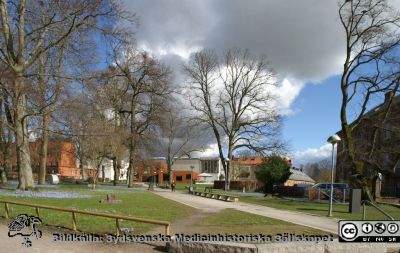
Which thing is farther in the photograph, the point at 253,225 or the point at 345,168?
the point at 345,168

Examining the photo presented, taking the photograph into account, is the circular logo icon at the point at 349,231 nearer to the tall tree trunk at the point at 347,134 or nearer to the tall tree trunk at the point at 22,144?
the tall tree trunk at the point at 347,134

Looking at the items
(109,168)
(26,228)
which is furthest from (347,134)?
(109,168)

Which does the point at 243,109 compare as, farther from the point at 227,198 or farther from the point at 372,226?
the point at 372,226

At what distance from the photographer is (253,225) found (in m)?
14.7

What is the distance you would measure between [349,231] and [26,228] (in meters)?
9.05

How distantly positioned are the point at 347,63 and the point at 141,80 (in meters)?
24.8

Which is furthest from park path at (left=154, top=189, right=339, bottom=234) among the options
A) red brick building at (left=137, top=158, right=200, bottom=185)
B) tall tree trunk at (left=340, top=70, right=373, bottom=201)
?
red brick building at (left=137, top=158, right=200, bottom=185)

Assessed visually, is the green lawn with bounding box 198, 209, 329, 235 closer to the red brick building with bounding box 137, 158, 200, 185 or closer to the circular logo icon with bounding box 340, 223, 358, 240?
the circular logo icon with bounding box 340, 223, 358, 240

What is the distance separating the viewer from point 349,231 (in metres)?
9.60

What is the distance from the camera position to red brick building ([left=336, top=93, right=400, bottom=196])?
1226 inches

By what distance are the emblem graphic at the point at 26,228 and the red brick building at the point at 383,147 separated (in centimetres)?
2319

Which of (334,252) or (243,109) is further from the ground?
(243,109)

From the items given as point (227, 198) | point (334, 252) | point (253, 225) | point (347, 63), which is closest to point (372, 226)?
point (334, 252)

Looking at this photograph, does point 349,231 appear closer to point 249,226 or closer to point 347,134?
point 249,226
